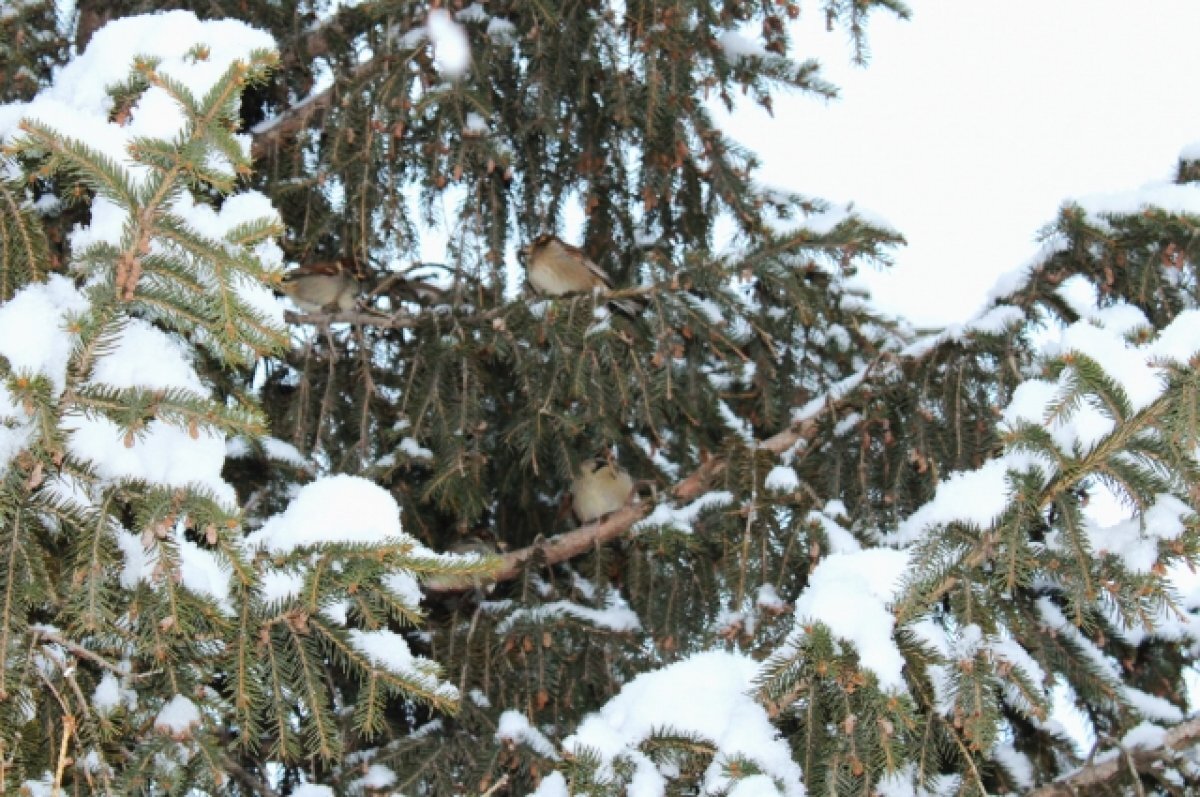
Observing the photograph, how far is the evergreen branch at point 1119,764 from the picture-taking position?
2.85m

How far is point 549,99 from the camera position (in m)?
4.13

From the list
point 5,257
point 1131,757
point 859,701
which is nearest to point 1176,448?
point 859,701

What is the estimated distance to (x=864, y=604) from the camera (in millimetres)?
2199

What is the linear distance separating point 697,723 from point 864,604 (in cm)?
37

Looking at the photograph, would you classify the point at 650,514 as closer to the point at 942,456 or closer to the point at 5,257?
the point at 942,456

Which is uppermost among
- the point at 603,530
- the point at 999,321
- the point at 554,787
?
the point at 999,321

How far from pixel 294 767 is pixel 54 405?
1674 mm

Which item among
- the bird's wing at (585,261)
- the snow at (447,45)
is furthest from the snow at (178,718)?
the bird's wing at (585,261)

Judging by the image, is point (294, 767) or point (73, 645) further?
point (294, 767)

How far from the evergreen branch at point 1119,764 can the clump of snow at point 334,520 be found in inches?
66.2

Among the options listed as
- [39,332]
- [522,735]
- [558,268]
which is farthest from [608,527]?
→ [39,332]

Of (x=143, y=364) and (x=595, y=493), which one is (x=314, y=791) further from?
(x=595, y=493)

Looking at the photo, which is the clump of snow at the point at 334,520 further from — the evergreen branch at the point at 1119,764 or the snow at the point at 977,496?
the evergreen branch at the point at 1119,764

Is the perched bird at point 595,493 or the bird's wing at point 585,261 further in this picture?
the bird's wing at point 585,261
